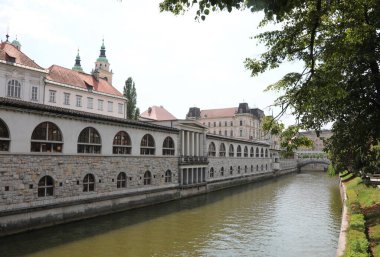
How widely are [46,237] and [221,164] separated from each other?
3619 cm

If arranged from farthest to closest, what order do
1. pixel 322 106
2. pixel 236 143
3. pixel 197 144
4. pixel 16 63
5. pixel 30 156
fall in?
pixel 236 143, pixel 197 144, pixel 16 63, pixel 30 156, pixel 322 106

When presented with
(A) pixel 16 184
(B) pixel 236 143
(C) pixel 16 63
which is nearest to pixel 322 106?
(A) pixel 16 184

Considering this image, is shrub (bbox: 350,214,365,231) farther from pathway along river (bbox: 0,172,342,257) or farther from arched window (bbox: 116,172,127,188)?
arched window (bbox: 116,172,127,188)

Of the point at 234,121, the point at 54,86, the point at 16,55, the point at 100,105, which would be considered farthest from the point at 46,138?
the point at 234,121

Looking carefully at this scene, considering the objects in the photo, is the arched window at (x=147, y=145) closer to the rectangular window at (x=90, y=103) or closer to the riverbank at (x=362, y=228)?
the riverbank at (x=362, y=228)

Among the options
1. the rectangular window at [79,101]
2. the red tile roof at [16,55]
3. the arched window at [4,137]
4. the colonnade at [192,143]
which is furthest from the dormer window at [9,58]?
the arched window at [4,137]

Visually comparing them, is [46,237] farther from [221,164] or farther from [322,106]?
[221,164]

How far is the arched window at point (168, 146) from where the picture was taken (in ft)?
127

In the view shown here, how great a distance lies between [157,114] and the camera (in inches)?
3452

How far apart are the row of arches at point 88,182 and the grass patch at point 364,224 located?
60.7 feet

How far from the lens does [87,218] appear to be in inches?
1046

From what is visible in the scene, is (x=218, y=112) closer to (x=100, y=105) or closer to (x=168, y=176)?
(x=100, y=105)

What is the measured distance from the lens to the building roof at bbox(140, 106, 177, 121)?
8675cm

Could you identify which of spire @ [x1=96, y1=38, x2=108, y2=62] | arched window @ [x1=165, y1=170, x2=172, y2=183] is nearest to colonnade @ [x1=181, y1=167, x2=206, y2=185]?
arched window @ [x1=165, y1=170, x2=172, y2=183]
